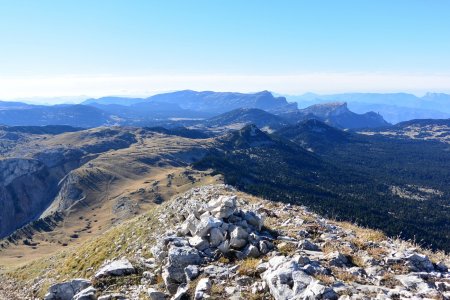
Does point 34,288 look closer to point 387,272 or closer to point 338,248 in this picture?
point 338,248

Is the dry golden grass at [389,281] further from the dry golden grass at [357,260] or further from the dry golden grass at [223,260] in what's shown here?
the dry golden grass at [223,260]

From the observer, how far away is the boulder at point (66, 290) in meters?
21.9

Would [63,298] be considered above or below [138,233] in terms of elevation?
above

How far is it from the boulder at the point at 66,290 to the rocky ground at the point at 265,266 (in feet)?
0.19

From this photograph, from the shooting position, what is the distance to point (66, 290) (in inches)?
870

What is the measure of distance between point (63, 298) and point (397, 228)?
179381 millimetres

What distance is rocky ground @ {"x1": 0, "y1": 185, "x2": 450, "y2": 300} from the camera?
15.6 meters

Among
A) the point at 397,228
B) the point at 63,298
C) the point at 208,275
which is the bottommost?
the point at 397,228

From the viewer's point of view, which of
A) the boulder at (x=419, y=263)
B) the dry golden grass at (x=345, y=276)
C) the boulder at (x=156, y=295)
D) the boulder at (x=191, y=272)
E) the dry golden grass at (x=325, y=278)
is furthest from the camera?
the boulder at (x=191, y=272)

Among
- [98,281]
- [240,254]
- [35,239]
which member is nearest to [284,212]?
[240,254]

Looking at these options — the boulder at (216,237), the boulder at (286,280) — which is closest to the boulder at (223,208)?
the boulder at (216,237)

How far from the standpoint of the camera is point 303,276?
15.9m

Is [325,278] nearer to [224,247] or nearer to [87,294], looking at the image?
[224,247]

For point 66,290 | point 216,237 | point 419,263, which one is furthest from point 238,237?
point 66,290
